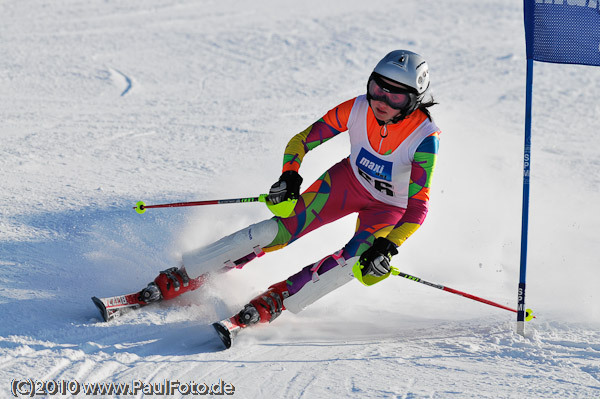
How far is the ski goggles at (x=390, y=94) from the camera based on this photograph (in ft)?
14.2

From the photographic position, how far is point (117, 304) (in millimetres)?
4410

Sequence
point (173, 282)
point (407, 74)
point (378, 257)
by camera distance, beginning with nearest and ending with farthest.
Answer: point (378, 257)
point (407, 74)
point (173, 282)

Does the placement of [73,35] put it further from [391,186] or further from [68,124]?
[391,186]

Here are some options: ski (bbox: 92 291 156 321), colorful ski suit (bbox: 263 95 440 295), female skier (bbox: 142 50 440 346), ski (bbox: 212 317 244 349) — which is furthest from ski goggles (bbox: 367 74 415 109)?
ski (bbox: 92 291 156 321)

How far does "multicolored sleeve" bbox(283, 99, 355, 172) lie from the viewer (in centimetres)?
474

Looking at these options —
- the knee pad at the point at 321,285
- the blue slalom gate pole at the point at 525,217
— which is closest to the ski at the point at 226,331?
the knee pad at the point at 321,285

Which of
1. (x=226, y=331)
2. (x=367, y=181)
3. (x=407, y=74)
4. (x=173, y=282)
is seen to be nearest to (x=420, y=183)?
(x=367, y=181)

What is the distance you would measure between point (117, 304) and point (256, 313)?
0.86 m

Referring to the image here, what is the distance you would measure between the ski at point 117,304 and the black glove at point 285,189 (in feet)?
3.46

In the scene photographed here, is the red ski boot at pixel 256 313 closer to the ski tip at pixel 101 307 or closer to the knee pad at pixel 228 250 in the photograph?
the knee pad at pixel 228 250

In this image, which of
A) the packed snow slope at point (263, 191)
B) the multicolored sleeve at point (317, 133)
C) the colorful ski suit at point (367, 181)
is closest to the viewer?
the packed snow slope at point (263, 191)

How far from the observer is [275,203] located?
4.59 m

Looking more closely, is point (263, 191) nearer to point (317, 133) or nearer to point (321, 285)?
point (317, 133)

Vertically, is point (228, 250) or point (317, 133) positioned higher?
point (317, 133)
